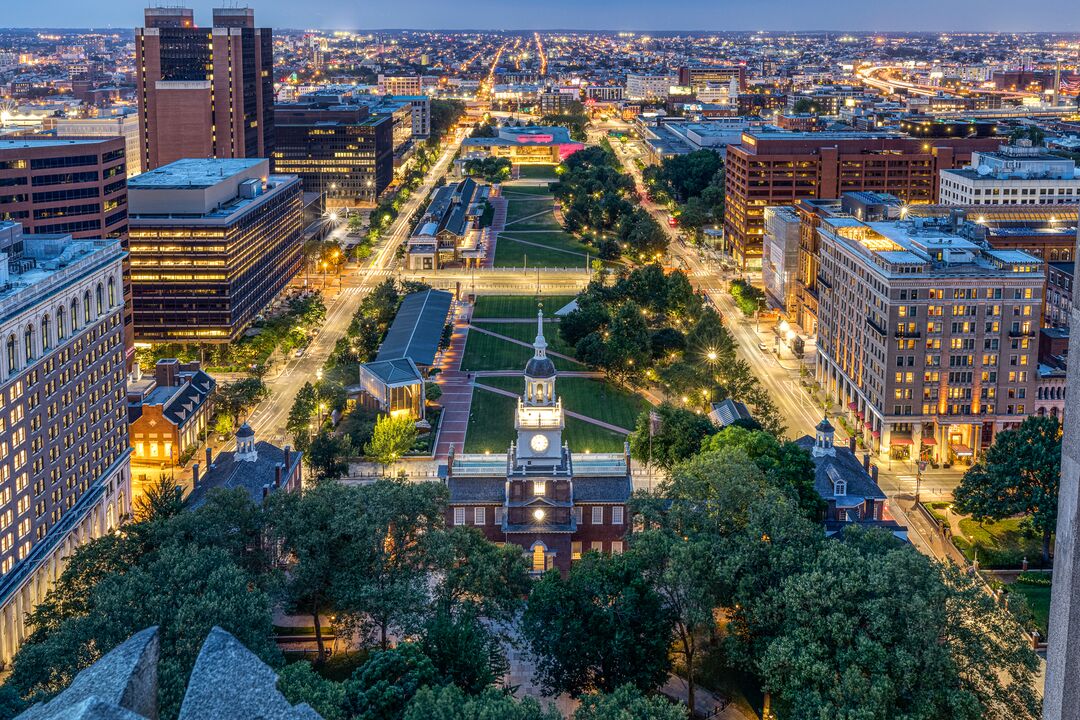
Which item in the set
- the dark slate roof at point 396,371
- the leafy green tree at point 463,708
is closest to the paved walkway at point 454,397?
the dark slate roof at point 396,371

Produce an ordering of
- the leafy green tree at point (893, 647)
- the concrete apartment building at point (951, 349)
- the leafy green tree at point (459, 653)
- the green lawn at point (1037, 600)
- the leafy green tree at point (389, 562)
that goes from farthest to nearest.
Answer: the concrete apartment building at point (951, 349)
the green lawn at point (1037, 600)
the leafy green tree at point (389, 562)
the leafy green tree at point (459, 653)
the leafy green tree at point (893, 647)

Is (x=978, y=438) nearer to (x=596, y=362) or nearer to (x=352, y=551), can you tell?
(x=596, y=362)

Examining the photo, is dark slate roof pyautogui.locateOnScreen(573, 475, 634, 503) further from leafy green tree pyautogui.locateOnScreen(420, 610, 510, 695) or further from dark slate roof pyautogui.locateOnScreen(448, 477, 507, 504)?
leafy green tree pyautogui.locateOnScreen(420, 610, 510, 695)

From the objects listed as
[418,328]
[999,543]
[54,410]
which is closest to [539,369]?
[54,410]

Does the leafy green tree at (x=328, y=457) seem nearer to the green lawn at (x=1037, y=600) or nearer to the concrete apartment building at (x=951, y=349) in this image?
the concrete apartment building at (x=951, y=349)

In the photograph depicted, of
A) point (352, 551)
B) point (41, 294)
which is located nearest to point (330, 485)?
point (352, 551)

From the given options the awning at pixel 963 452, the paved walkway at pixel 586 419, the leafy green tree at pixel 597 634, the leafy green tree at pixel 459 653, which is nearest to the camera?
the leafy green tree at pixel 459 653
